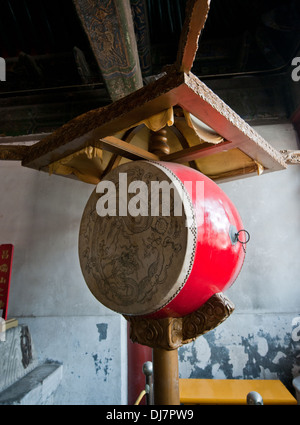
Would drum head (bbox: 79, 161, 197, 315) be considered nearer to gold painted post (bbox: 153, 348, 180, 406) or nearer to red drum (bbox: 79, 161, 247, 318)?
red drum (bbox: 79, 161, 247, 318)

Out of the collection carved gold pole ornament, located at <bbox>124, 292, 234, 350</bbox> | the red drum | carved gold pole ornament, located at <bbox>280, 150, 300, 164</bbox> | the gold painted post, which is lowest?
the gold painted post

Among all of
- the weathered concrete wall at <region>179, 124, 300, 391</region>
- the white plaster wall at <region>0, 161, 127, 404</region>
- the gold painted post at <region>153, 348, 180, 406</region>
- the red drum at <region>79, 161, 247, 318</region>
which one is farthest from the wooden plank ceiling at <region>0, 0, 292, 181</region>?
the white plaster wall at <region>0, 161, 127, 404</region>

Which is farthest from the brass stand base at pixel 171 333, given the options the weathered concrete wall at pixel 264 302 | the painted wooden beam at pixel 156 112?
the weathered concrete wall at pixel 264 302

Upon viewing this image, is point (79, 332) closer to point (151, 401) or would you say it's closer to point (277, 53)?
point (151, 401)

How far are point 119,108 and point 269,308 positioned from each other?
7.69 feet

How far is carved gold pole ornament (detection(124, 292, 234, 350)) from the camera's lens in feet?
3.46

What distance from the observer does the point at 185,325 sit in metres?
1.16

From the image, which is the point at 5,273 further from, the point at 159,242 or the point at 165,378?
the point at 159,242

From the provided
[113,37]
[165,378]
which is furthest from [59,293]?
[113,37]

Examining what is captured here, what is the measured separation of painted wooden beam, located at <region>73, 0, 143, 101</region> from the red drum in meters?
1.09

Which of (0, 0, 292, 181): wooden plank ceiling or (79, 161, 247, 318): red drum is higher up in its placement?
(0, 0, 292, 181): wooden plank ceiling

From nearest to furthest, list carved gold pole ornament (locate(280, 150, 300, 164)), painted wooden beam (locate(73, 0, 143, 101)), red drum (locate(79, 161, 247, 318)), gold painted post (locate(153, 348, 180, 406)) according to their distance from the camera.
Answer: red drum (locate(79, 161, 247, 318)) → gold painted post (locate(153, 348, 180, 406)) → painted wooden beam (locate(73, 0, 143, 101)) → carved gold pole ornament (locate(280, 150, 300, 164))

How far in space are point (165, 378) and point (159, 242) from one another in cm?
74

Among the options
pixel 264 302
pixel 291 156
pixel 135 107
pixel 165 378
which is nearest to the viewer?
pixel 135 107
